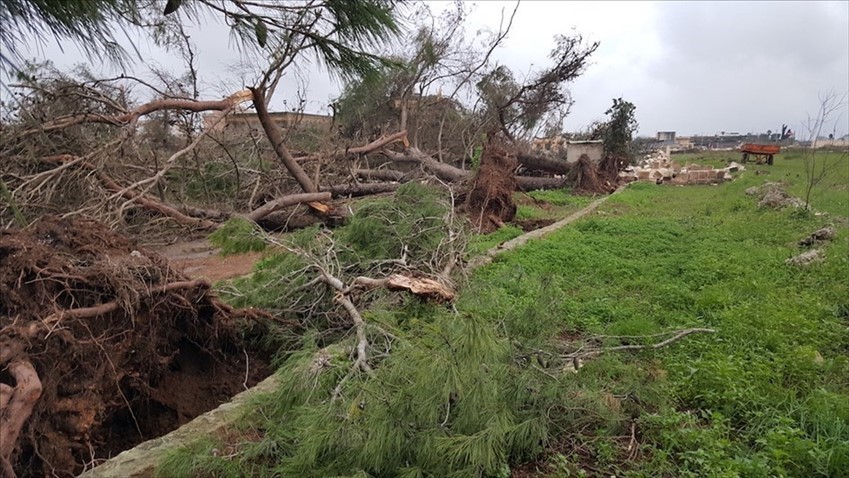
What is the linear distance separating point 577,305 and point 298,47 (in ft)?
10.9

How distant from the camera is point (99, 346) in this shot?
3.08 m

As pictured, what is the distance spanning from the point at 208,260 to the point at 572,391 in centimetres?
683

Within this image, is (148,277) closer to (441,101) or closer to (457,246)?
(457,246)

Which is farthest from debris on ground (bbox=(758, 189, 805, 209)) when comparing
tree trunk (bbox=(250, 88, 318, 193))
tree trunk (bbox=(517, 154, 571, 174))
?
tree trunk (bbox=(250, 88, 318, 193))

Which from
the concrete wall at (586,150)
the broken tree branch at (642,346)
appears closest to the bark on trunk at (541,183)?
the concrete wall at (586,150)

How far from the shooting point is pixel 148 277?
3.49 meters

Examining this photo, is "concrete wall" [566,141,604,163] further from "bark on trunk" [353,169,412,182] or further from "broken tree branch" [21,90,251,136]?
"broken tree branch" [21,90,251,136]

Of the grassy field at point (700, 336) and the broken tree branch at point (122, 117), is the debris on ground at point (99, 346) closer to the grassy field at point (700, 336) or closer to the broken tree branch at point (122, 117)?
the grassy field at point (700, 336)

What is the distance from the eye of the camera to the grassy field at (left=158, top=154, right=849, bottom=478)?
219 cm

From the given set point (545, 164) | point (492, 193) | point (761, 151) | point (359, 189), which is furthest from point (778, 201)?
point (761, 151)

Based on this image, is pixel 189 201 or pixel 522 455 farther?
pixel 189 201

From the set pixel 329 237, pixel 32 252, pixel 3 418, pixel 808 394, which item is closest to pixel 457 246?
pixel 329 237

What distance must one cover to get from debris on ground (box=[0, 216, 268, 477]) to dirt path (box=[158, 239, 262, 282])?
8.95 feet

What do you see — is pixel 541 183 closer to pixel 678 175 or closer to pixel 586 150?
pixel 586 150
